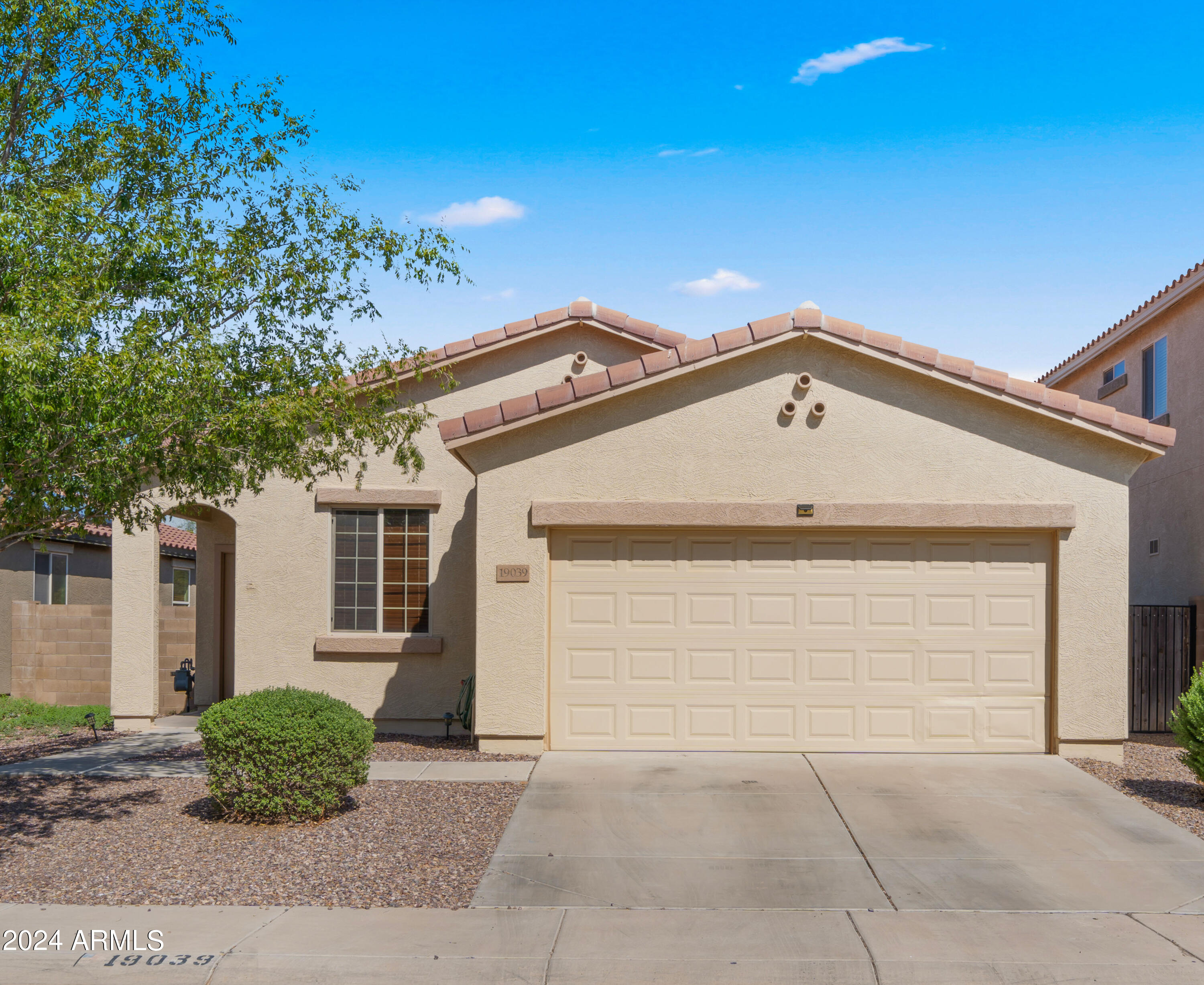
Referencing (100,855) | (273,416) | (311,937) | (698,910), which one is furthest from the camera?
(273,416)

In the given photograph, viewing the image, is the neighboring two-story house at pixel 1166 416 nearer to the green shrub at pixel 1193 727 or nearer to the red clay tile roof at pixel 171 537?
the green shrub at pixel 1193 727

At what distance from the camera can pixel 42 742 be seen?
13.0m

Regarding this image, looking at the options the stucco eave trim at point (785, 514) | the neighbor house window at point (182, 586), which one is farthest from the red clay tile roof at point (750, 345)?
the neighbor house window at point (182, 586)

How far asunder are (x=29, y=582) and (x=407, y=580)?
36.7 feet

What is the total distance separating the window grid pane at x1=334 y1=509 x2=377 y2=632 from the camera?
12945mm

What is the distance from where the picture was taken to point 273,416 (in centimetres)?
811

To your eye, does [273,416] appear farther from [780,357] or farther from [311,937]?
[780,357]

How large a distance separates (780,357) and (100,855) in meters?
7.76

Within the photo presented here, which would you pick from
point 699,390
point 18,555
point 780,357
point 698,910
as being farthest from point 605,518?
point 18,555

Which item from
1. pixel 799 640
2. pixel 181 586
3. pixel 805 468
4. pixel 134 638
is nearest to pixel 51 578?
pixel 181 586

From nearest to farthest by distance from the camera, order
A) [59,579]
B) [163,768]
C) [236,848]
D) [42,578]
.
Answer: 1. [236,848]
2. [163,768]
3. [42,578]
4. [59,579]

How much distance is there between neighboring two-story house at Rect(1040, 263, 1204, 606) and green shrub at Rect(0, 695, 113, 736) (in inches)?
573

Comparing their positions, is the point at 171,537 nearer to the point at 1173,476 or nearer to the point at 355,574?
the point at 355,574

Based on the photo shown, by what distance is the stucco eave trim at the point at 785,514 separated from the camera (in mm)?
10945
